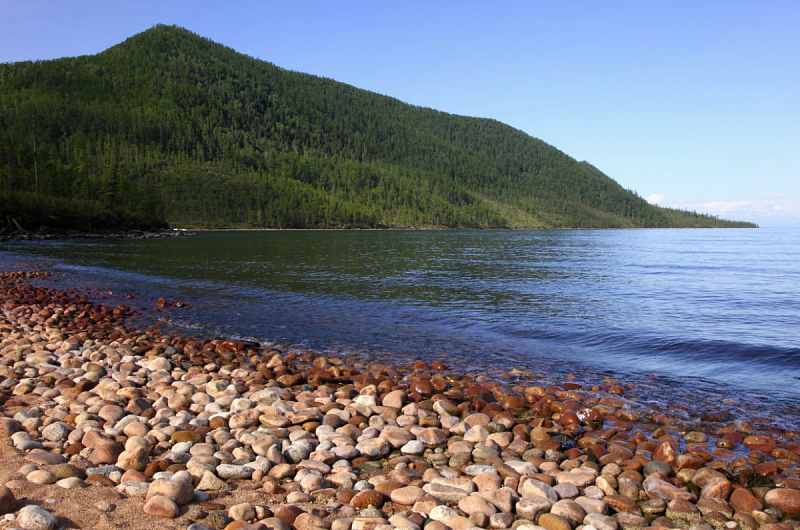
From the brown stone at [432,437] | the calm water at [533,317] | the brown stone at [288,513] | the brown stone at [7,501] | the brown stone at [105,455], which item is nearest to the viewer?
the brown stone at [7,501]

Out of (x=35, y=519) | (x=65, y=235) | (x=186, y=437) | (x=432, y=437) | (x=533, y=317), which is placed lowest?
(x=533, y=317)

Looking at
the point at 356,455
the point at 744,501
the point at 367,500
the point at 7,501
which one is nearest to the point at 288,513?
the point at 367,500

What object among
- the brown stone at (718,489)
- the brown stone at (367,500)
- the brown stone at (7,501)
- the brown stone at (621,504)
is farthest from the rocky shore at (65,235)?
the brown stone at (718,489)

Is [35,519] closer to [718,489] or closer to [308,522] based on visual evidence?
[308,522]

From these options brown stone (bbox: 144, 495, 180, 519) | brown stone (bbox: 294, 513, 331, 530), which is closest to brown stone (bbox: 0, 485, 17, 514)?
brown stone (bbox: 144, 495, 180, 519)

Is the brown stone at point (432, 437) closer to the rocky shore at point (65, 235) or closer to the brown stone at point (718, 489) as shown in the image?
the brown stone at point (718, 489)

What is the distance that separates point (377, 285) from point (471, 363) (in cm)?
1735

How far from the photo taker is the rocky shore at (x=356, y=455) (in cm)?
546

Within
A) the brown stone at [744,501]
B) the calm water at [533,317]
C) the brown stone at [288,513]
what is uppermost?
the brown stone at [288,513]

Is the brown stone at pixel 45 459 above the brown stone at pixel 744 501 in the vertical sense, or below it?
above

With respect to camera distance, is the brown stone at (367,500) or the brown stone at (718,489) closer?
the brown stone at (367,500)

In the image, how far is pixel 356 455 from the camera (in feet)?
23.6

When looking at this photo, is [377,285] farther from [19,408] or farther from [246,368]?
[19,408]

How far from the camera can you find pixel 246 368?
11977mm
